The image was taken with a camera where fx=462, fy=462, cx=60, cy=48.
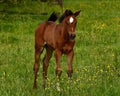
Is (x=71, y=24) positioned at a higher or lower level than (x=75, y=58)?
higher

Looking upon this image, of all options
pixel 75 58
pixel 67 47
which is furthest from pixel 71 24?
pixel 75 58

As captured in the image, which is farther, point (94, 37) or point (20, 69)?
point (94, 37)

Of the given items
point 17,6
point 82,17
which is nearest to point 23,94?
point 82,17

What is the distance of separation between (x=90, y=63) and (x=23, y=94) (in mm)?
6074

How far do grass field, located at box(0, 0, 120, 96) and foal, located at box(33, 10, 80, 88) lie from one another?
541mm

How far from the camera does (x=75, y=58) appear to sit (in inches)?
693

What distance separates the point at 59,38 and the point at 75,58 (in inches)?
246

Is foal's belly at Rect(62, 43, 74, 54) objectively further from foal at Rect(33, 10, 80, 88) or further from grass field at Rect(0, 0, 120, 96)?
grass field at Rect(0, 0, 120, 96)

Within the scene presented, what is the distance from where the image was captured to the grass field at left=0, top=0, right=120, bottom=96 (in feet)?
32.4

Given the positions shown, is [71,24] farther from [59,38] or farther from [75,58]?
[75,58]

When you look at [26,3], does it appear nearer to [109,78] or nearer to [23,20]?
[23,20]

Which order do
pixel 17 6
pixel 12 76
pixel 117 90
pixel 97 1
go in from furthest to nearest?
1. pixel 97 1
2. pixel 17 6
3. pixel 12 76
4. pixel 117 90

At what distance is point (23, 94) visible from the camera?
9969 mm

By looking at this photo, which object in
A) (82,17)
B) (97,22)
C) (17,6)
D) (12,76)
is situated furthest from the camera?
(17,6)
